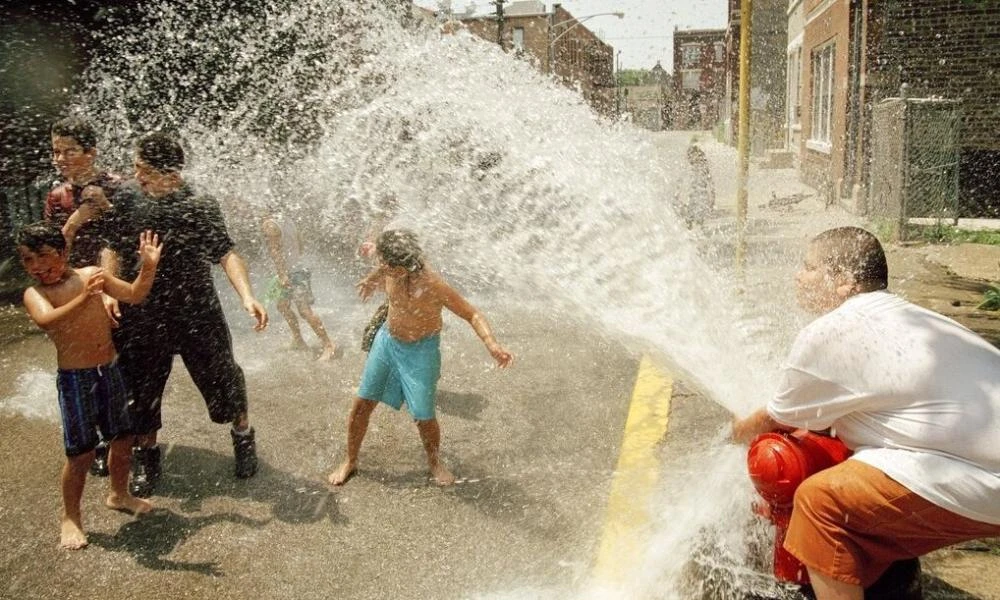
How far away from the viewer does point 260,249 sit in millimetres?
11336

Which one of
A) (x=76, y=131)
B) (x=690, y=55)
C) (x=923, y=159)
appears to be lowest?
(x=923, y=159)

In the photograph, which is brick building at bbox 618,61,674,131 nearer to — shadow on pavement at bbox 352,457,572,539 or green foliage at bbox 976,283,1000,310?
green foliage at bbox 976,283,1000,310

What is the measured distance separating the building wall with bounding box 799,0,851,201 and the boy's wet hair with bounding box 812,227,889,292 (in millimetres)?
13801

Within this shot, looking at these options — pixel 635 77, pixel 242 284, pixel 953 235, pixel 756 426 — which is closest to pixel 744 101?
pixel 242 284

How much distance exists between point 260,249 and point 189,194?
24.4ft

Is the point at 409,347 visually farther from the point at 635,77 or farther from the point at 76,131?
the point at 635,77

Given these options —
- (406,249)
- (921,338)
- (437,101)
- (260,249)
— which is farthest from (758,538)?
(260,249)

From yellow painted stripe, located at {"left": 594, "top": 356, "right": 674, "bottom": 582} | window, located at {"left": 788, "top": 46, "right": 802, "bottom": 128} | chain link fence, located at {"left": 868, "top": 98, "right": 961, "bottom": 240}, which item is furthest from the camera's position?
window, located at {"left": 788, "top": 46, "right": 802, "bottom": 128}

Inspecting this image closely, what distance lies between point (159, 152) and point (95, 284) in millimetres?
759

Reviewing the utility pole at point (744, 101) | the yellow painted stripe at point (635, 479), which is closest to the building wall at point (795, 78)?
the utility pole at point (744, 101)

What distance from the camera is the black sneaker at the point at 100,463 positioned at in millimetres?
4336

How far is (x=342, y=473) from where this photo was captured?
411 cm

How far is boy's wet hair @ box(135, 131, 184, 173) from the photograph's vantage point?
3981mm

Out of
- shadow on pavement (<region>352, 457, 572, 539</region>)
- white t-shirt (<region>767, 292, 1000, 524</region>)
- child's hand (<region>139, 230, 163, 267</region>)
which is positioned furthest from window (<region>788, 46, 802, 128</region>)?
white t-shirt (<region>767, 292, 1000, 524</region>)
